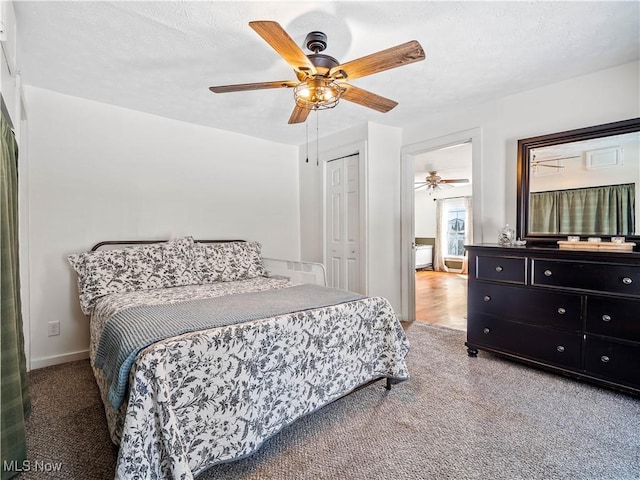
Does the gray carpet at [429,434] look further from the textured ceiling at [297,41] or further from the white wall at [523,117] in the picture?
the textured ceiling at [297,41]

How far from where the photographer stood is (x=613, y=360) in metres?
2.11

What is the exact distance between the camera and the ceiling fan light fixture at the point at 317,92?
1.93 m

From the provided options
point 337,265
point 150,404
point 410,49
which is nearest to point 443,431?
point 150,404

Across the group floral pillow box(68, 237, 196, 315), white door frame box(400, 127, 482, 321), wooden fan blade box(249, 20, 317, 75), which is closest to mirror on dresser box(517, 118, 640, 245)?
white door frame box(400, 127, 482, 321)

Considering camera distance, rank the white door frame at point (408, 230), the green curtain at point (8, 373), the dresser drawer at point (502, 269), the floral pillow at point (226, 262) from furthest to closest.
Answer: the white door frame at point (408, 230), the floral pillow at point (226, 262), the dresser drawer at point (502, 269), the green curtain at point (8, 373)

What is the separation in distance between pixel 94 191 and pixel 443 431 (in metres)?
3.41

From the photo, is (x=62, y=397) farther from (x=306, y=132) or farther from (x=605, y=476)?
(x=306, y=132)

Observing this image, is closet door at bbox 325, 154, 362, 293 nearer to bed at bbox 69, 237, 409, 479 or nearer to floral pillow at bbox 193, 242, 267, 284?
floral pillow at bbox 193, 242, 267, 284

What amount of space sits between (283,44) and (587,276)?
2.49 m

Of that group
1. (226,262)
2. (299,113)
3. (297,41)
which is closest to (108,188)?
(226,262)

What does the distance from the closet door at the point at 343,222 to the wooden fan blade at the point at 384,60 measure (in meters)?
1.98

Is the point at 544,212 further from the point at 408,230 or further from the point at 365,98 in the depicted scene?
the point at 365,98

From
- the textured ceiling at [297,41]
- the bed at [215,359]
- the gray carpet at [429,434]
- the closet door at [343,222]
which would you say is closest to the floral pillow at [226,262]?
the bed at [215,359]

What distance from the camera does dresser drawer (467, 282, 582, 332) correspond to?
7.51 feet
